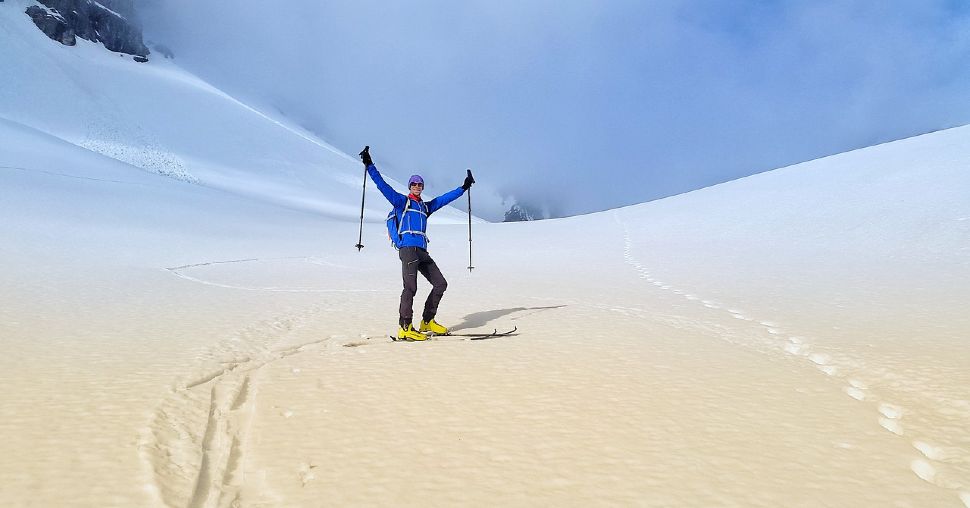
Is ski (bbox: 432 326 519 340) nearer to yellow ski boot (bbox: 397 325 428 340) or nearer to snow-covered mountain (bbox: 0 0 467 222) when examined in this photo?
yellow ski boot (bbox: 397 325 428 340)

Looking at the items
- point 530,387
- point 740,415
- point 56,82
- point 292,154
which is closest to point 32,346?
point 530,387

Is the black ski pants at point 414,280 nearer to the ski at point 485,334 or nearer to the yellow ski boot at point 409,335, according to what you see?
the yellow ski boot at point 409,335

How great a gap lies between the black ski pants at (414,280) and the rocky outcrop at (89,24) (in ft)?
381

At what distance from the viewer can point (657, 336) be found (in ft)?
21.3

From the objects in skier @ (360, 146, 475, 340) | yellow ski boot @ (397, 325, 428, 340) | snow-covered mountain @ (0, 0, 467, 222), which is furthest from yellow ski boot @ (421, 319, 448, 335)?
snow-covered mountain @ (0, 0, 467, 222)

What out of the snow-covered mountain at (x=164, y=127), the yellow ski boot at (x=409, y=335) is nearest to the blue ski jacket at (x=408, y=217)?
the yellow ski boot at (x=409, y=335)

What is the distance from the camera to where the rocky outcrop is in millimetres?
90062

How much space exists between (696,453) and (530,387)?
158cm

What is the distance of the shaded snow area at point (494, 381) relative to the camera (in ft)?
8.93

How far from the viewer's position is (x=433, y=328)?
6.96 m

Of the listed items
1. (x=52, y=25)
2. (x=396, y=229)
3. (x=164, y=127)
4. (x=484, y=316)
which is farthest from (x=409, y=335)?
(x=52, y=25)

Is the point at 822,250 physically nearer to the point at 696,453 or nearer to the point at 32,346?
the point at 696,453

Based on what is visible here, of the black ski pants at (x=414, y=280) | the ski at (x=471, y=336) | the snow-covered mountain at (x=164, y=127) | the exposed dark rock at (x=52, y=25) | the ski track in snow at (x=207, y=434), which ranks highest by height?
the exposed dark rock at (x=52, y=25)

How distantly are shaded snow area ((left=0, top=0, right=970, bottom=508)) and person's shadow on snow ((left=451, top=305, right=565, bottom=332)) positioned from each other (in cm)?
7
